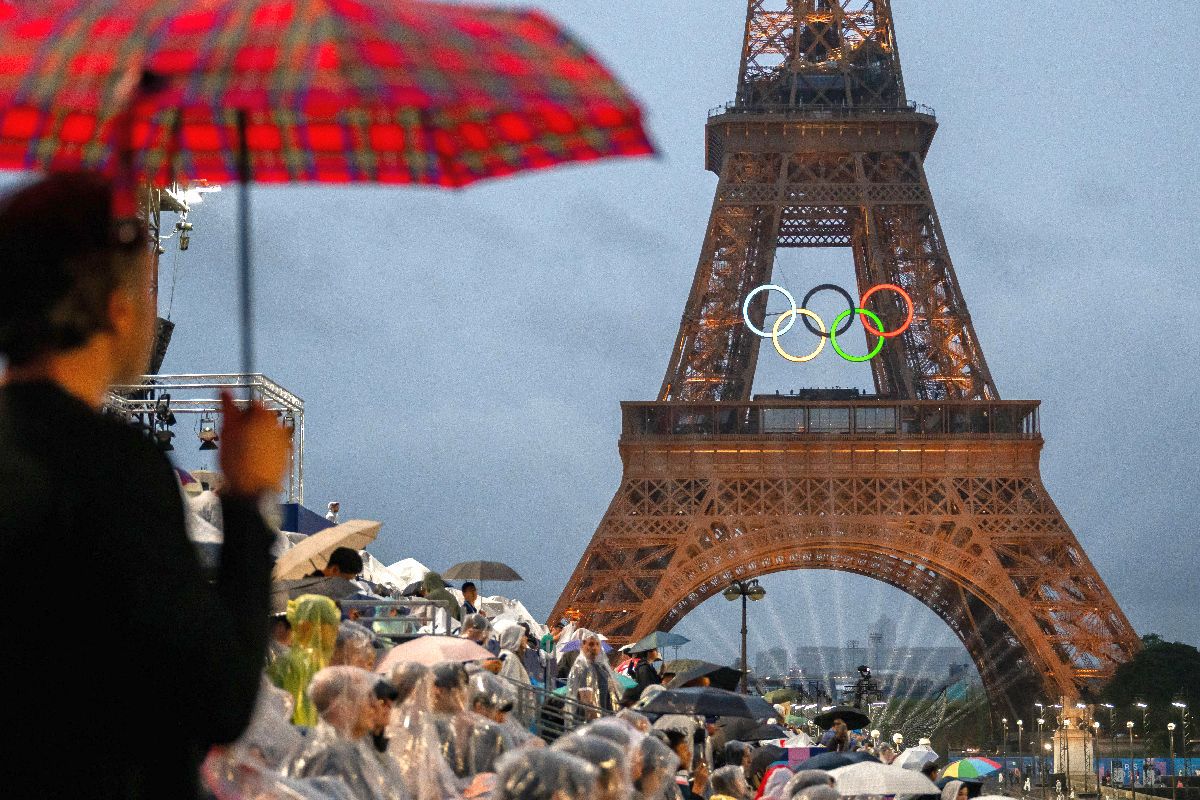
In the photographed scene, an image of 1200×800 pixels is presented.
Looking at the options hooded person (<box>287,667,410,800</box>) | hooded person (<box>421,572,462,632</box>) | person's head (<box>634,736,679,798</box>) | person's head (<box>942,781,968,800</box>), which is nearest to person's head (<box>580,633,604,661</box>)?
hooded person (<box>421,572,462,632</box>)

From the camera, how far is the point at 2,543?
7.09 feet

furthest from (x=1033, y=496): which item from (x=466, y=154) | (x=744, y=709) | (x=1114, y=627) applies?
(x=466, y=154)

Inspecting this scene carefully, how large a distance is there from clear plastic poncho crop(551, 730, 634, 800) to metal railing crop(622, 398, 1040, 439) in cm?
3703

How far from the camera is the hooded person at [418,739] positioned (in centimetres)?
596

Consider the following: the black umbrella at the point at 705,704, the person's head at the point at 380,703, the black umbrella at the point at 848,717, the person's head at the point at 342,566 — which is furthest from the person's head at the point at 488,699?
the black umbrella at the point at 848,717

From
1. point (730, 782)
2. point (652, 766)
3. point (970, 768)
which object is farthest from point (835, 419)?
point (652, 766)

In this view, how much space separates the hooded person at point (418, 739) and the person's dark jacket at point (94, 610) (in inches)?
143

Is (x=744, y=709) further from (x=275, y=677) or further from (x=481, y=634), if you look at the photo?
(x=275, y=677)

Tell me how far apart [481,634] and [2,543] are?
9.94 metres

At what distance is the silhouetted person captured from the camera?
7.17ft

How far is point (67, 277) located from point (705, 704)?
1246 centimetres

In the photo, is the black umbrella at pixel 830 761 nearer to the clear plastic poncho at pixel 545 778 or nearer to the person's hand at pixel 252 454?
the clear plastic poncho at pixel 545 778

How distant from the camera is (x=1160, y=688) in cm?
6028

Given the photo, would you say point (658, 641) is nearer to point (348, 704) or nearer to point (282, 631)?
point (282, 631)
